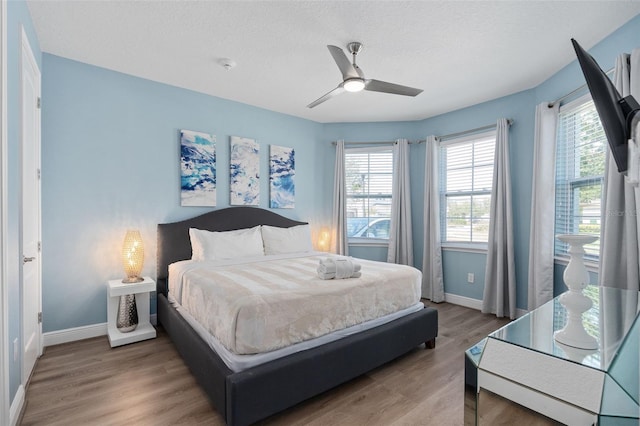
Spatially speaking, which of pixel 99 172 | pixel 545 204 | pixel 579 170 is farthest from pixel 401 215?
pixel 99 172

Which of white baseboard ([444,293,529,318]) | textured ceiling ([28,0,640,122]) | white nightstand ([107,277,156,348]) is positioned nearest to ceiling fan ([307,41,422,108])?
textured ceiling ([28,0,640,122])

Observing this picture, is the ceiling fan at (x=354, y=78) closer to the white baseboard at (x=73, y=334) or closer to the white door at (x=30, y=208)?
the white door at (x=30, y=208)

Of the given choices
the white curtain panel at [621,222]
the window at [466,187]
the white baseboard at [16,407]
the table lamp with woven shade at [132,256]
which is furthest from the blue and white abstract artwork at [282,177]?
the white curtain panel at [621,222]

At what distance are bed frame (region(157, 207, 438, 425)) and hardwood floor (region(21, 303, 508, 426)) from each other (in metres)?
0.13

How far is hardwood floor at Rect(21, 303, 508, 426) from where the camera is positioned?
1793mm

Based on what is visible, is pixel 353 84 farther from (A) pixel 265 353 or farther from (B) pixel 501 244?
(B) pixel 501 244

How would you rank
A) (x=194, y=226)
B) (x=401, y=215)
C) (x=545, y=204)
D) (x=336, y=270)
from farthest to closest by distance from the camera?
(x=401, y=215), (x=194, y=226), (x=545, y=204), (x=336, y=270)

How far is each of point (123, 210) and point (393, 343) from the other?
292 centimetres

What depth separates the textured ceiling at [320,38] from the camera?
214 cm

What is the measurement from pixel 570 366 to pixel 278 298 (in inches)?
54.3

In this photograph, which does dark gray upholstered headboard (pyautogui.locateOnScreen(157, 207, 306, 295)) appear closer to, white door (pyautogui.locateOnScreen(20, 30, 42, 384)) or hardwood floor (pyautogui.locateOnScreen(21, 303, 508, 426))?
hardwood floor (pyautogui.locateOnScreen(21, 303, 508, 426))

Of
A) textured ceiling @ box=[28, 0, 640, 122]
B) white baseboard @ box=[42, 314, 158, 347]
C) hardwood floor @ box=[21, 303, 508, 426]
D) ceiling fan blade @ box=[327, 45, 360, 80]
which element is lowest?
hardwood floor @ box=[21, 303, 508, 426]

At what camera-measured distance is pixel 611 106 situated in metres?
1.16

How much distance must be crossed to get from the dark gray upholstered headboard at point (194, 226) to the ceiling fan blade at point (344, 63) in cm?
220
